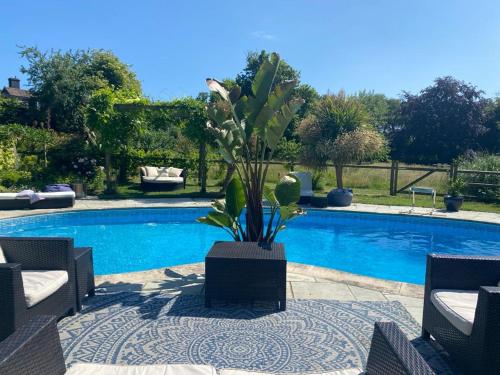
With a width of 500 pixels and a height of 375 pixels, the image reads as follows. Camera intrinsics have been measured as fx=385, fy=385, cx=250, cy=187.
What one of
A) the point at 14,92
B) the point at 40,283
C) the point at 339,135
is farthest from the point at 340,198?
the point at 14,92

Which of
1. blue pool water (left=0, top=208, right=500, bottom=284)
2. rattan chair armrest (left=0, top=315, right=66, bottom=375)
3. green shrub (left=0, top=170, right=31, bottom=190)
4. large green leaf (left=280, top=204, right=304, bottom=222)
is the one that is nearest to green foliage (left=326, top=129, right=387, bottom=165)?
blue pool water (left=0, top=208, right=500, bottom=284)

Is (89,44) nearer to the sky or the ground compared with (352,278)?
nearer to the sky

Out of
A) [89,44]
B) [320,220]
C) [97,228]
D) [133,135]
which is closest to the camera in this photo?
[97,228]

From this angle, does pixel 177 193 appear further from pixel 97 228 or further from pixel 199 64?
pixel 199 64

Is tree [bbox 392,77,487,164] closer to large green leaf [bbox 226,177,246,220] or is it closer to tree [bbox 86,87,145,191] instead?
tree [bbox 86,87,145,191]

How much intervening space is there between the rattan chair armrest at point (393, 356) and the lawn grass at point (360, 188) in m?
10.7

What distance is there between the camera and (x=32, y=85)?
20.0m

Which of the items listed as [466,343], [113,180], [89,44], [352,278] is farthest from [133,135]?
[89,44]

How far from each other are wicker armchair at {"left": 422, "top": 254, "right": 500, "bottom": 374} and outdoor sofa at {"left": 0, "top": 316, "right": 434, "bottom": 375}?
71 centimetres

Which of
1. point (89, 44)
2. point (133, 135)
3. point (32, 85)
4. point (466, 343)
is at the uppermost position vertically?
point (89, 44)

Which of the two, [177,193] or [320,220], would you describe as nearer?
[320,220]

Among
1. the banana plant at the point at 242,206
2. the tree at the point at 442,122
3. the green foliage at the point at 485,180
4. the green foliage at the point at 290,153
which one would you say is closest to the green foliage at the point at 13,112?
the green foliage at the point at 290,153

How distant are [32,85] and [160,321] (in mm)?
20614

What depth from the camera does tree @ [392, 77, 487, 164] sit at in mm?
28203
